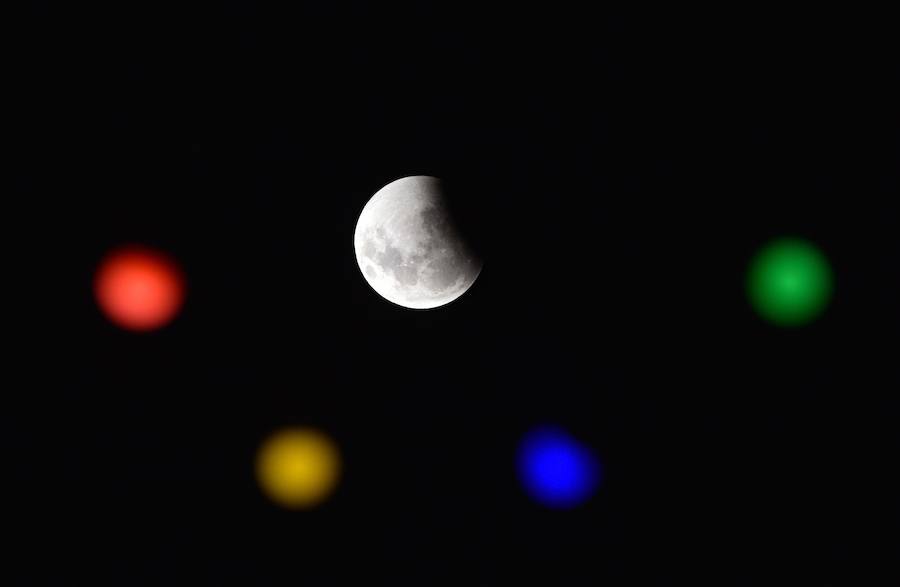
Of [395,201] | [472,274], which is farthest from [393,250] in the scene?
[472,274]

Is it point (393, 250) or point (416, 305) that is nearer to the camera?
point (393, 250)

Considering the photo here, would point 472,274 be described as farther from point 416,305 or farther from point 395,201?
point 395,201

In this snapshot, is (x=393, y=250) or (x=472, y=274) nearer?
(x=393, y=250)

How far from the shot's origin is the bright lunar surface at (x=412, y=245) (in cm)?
447

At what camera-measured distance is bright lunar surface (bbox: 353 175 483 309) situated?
14.7ft

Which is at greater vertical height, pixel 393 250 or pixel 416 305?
pixel 393 250

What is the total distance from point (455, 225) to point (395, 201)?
0.51m

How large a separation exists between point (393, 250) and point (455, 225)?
0.53 meters

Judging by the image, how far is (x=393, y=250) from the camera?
4.48 meters

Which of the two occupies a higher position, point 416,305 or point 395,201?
point 395,201

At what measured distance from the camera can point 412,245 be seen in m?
4.45

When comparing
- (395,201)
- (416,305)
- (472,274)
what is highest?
(395,201)

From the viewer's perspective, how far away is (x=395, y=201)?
4.62 m

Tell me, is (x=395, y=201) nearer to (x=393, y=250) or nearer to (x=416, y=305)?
(x=393, y=250)
